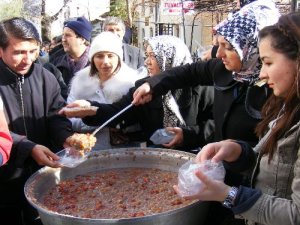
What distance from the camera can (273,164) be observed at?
1326 mm

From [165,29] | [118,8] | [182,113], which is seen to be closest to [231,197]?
[182,113]

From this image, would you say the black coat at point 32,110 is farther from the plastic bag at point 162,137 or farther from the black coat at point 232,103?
the black coat at point 232,103

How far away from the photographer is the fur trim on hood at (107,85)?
270cm

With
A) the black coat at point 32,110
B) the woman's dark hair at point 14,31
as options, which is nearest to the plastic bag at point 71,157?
the black coat at point 32,110

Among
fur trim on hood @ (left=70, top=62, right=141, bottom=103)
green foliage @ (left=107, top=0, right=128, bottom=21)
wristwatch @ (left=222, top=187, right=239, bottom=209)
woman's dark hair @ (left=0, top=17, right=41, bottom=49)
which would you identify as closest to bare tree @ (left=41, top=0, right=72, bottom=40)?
green foliage @ (left=107, top=0, right=128, bottom=21)

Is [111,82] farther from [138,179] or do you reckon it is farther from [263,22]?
[263,22]

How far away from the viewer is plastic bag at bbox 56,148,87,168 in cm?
195

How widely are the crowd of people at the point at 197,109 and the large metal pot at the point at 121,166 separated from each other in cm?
11

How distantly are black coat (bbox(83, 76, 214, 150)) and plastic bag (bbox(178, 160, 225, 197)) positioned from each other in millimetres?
989

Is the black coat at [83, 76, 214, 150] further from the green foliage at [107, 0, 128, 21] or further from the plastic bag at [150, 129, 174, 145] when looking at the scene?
the green foliage at [107, 0, 128, 21]

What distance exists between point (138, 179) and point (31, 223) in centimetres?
69

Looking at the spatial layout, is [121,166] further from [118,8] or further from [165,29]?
[118,8]

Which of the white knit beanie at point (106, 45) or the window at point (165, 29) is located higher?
the white knit beanie at point (106, 45)

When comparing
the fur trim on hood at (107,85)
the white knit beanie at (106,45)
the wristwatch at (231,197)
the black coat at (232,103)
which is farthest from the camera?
the white knit beanie at (106,45)
